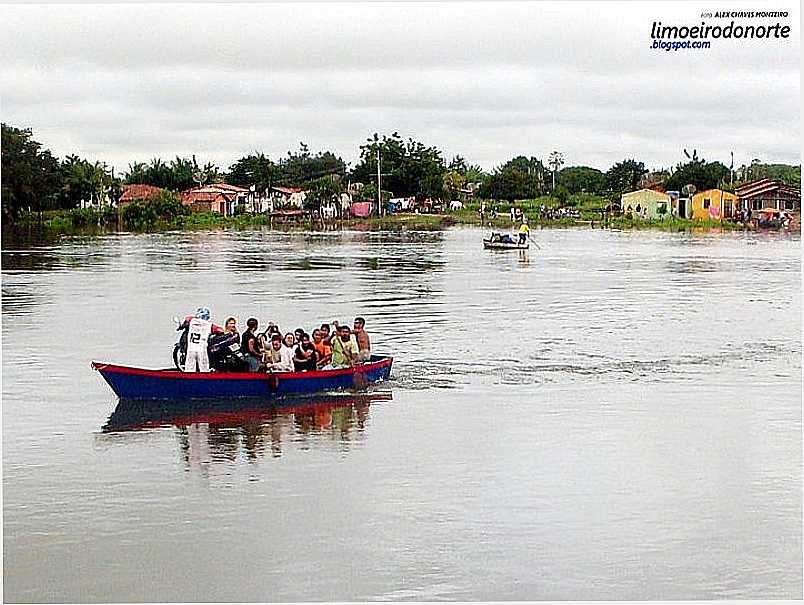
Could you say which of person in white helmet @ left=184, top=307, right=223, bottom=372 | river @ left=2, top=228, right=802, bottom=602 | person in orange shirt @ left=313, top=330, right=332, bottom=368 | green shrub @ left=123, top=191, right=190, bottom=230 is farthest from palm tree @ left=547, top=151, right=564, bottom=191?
green shrub @ left=123, top=191, right=190, bottom=230

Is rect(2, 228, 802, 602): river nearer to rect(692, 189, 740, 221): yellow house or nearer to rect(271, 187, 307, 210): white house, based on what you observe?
rect(271, 187, 307, 210): white house

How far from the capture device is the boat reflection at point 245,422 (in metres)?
6.16

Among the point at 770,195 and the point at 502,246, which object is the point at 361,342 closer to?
the point at 770,195

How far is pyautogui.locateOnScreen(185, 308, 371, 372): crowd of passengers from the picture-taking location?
259 inches

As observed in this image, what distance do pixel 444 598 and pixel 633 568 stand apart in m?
0.71

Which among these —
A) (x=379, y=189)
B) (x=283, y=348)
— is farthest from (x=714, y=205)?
(x=283, y=348)

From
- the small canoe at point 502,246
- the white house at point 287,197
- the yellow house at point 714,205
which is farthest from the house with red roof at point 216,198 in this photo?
the yellow house at point 714,205

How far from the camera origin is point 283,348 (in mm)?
6762

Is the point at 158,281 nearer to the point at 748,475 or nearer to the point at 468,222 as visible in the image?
the point at 468,222

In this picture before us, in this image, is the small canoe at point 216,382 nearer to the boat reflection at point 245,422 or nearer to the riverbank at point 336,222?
the boat reflection at point 245,422

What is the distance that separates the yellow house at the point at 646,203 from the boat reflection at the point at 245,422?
6.91 m

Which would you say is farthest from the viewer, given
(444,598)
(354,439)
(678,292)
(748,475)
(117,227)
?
(117,227)

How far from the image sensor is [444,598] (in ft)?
14.2

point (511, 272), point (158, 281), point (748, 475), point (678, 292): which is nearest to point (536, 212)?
point (511, 272)
